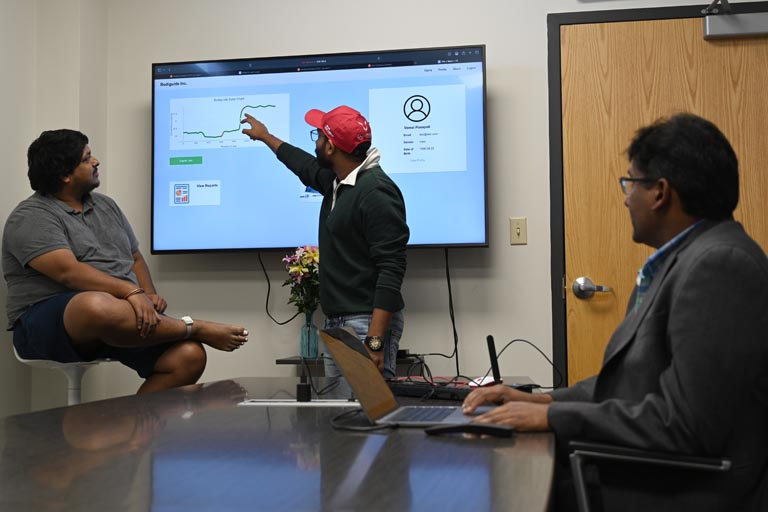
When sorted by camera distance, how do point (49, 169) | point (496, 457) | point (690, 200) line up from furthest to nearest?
point (49, 169), point (690, 200), point (496, 457)

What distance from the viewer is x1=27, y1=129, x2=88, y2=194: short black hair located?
9.70 ft

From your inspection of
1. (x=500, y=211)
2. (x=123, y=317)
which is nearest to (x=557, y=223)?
(x=500, y=211)

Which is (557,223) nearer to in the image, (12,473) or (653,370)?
(653,370)

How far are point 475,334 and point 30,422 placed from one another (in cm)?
234

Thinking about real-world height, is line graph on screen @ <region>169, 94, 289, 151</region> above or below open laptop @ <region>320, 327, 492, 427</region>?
above

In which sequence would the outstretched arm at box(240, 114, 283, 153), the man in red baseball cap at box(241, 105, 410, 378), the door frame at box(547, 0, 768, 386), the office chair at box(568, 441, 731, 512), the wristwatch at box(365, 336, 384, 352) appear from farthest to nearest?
the door frame at box(547, 0, 768, 386)
the outstretched arm at box(240, 114, 283, 153)
the man in red baseball cap at box(241, 105, 410, 378)
the wristwatch at box(365, 336, 384, 352)
the office chair at box(568, 441, 731, 512)

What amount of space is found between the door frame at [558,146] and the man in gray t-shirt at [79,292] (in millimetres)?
1338

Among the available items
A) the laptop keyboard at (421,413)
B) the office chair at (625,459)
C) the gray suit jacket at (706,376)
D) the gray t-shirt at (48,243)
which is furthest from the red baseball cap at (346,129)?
the office chair at (625,459)

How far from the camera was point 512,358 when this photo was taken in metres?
3.46

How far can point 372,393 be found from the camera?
4.50 ft

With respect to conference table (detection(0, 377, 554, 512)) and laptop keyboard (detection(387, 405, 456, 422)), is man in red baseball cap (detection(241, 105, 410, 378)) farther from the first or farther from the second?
conference table (detection(0, 377, 554, 512))

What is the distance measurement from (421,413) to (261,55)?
2.65 m

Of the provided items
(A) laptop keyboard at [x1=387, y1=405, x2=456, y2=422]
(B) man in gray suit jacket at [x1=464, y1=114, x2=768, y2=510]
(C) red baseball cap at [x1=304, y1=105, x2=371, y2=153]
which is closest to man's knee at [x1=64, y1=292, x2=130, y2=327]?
(C) red baseball cap at [x1=304, y1=105, x2=371, y2=153]

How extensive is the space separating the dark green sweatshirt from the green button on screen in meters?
1.10
